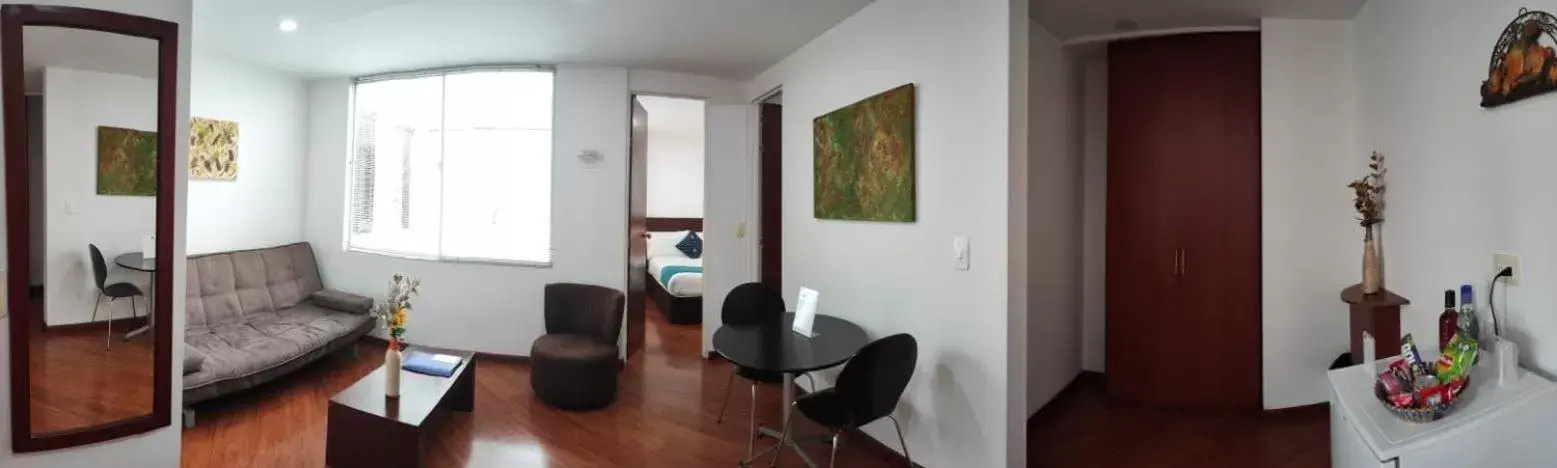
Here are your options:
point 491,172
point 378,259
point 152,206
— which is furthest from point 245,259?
point 152,206

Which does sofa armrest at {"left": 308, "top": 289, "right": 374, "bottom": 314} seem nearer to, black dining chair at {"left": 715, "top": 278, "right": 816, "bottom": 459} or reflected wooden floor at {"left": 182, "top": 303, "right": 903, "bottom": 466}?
reflected wooden floor at {"left": 182, "top": 303, "right": 903, "bottom": 466}

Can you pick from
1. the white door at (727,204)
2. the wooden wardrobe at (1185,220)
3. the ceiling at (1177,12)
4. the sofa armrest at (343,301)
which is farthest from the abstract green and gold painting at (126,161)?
the wooden wardrobe at (1185,220)

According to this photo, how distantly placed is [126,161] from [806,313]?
2.64 metres

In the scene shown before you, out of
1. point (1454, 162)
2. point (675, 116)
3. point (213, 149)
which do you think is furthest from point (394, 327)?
point (675, 116)

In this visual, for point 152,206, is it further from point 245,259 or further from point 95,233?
point 245,259

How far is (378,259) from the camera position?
15.9 ft

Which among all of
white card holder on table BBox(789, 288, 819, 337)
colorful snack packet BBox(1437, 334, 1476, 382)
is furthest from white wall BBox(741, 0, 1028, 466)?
colorful snack packet BBox(1437, 334, 1476, 382)

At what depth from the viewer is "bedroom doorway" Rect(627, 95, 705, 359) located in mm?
4828

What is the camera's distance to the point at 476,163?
15.4 ft

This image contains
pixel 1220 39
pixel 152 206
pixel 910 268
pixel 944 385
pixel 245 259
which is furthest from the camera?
pixel 245 259

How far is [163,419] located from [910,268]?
2967mm

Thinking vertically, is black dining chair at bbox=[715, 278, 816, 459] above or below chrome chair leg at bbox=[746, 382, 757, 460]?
above

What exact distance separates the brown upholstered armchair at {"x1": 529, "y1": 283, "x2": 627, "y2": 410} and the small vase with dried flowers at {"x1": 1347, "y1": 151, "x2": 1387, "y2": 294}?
4.00 meters

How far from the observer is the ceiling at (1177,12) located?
9.86ft
